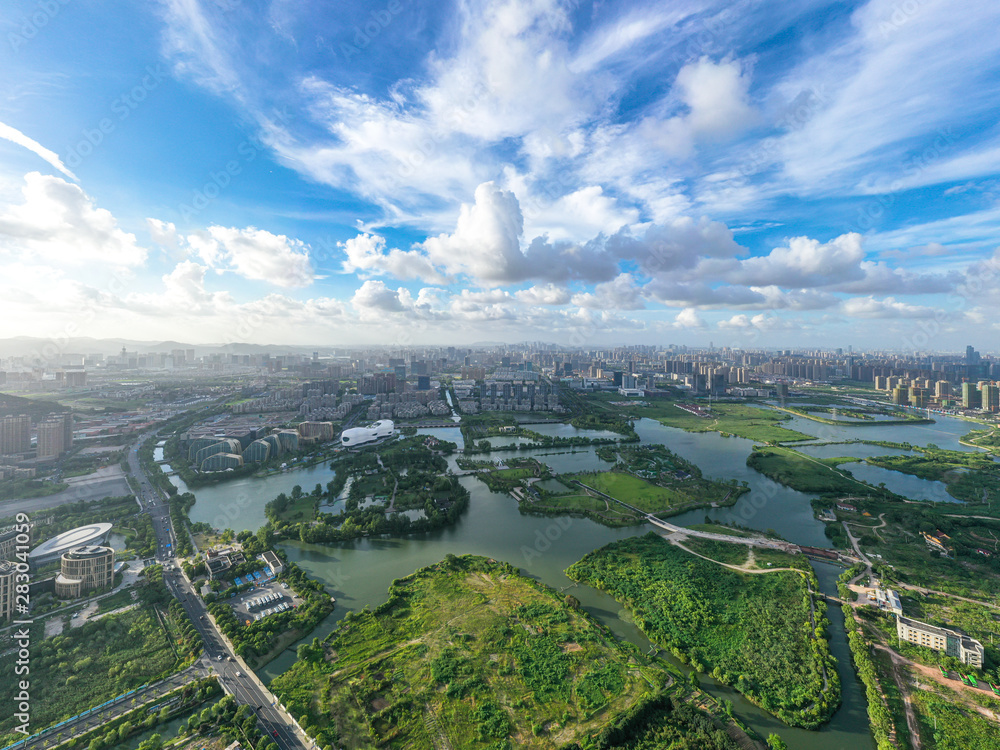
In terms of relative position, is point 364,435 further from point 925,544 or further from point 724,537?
point 925,544

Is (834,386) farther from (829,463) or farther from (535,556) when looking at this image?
(535,556)

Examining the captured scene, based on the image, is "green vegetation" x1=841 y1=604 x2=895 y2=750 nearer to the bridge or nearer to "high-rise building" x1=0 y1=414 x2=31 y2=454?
the bridge

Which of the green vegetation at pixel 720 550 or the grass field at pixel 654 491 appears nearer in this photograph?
the green vegetation at pixel 720 550

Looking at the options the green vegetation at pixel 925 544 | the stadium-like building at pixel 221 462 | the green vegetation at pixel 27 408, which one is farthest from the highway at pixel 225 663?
the green vegetation at pixel 27 408

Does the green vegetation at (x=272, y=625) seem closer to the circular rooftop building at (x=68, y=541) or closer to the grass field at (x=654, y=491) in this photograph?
the circular rooftop building at (x=68, y=541)

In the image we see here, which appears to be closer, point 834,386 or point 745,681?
point 745,681

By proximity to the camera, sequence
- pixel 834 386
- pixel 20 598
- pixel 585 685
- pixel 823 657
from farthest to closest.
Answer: pixel 834 386 → pixel 20 598 → pixel 823 657 → pixel 585 685

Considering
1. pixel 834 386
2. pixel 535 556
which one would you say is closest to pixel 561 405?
pixel 535 556
